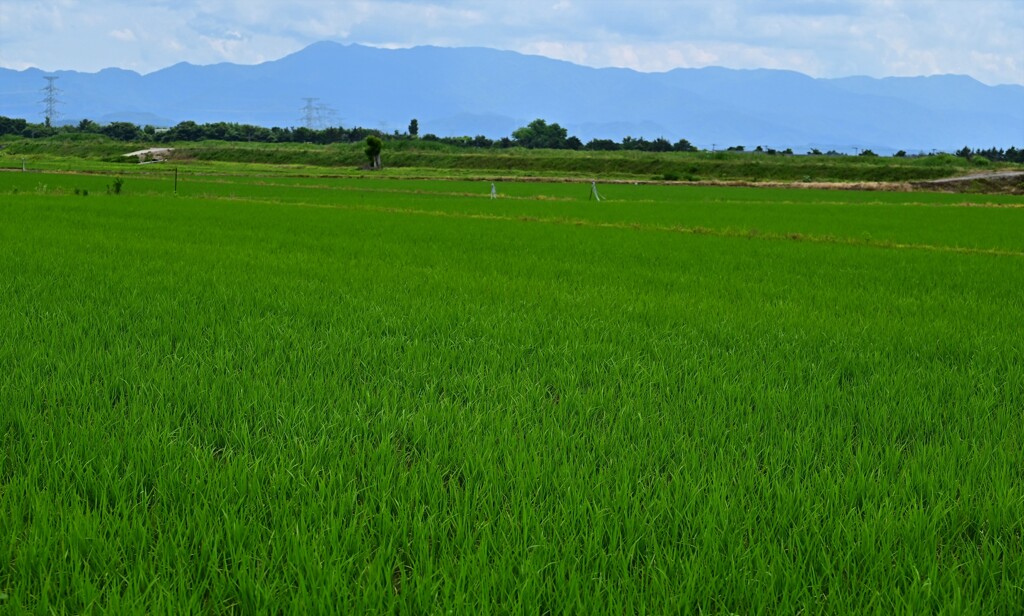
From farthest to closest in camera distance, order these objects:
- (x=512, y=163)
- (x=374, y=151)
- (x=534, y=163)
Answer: (x=512, y=163)
(x=534, y=163)
(x=374, y=151)

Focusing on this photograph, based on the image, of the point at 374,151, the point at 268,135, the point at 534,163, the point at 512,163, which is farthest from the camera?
the point at 268,135

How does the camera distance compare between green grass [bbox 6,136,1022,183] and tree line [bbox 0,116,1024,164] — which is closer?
green grass [bbox 6,136,1022,183]

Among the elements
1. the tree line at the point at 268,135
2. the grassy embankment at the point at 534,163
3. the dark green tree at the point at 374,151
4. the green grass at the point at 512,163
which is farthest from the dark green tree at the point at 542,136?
the dark green tree at the point at 374,151

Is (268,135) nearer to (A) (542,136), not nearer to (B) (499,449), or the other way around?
(A) (542,136)

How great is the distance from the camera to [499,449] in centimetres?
290

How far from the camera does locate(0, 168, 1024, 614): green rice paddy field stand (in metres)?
1.99

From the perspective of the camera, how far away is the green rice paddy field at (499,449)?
1.99 meters

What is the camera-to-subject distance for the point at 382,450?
282 centimetres

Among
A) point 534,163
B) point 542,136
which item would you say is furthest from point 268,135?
point 534,163

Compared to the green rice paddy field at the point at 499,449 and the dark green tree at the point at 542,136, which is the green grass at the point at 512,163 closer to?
the dark green tree at the point at 542,136

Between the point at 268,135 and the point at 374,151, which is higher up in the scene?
the point at 268,135

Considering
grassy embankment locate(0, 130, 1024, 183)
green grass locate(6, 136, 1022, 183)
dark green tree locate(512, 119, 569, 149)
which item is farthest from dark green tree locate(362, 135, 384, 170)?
dark green tree locate(512, 119, 569, 149)

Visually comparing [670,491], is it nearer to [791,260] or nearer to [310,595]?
[310,595]

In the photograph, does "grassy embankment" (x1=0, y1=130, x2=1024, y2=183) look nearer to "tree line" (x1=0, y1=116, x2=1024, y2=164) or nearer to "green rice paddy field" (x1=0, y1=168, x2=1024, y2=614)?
"tree line" (x1=0, y1=116, x2=1024, y2=164)
